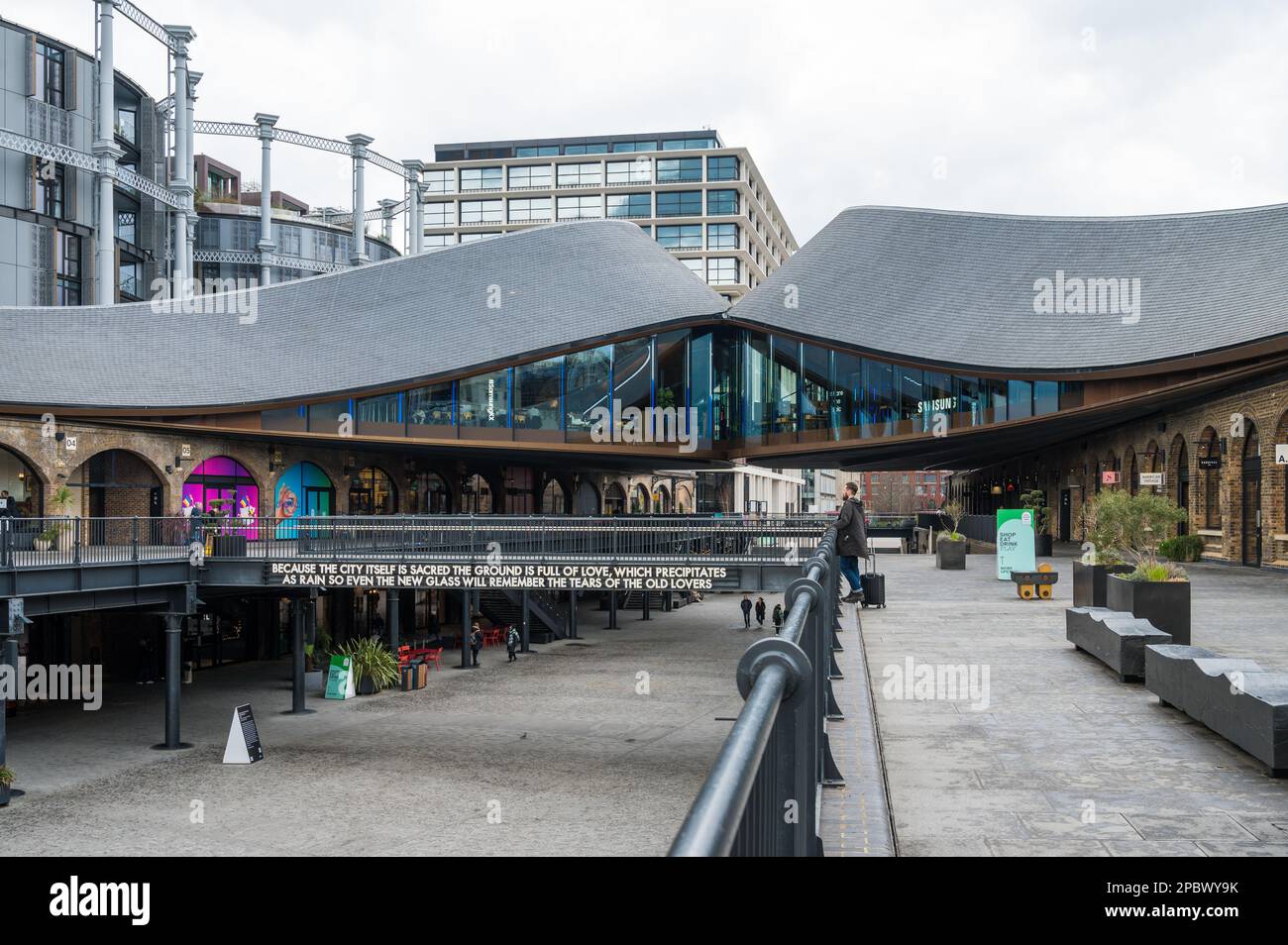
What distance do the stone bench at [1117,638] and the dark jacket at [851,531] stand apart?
431 centimetres

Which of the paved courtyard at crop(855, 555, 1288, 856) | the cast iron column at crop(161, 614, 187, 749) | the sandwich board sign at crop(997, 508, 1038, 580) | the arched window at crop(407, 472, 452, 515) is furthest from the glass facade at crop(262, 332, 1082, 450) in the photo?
the paved courtyard at crop(855, 555, 1288, 856)

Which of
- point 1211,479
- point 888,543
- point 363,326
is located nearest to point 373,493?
point 363,326

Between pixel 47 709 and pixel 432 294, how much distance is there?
2281 centimetres

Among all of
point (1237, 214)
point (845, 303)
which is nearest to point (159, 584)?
point (845, 303)

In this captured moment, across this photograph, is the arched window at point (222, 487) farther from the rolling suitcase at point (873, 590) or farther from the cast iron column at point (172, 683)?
the rolling suitcase at point (873, 590)

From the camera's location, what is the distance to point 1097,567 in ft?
52.0

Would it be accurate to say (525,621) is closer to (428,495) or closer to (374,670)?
(374,670)

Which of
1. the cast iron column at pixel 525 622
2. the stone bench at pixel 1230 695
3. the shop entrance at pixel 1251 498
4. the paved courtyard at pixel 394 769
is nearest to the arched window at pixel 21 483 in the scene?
the paved courtyard at pixel 394 769

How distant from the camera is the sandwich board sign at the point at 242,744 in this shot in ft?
78.9

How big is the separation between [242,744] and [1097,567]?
62.0ft

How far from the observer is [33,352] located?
34406 millimetres

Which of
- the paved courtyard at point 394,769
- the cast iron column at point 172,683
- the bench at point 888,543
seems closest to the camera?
the paved courtyard at point 394,769

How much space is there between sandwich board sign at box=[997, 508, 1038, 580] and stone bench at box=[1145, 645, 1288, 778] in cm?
1479

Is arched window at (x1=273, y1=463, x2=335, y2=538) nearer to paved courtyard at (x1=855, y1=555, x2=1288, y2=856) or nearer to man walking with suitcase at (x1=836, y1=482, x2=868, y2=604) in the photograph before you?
man walking with suitcase at (x1=836, y1=482, x2=868, y2=604)
